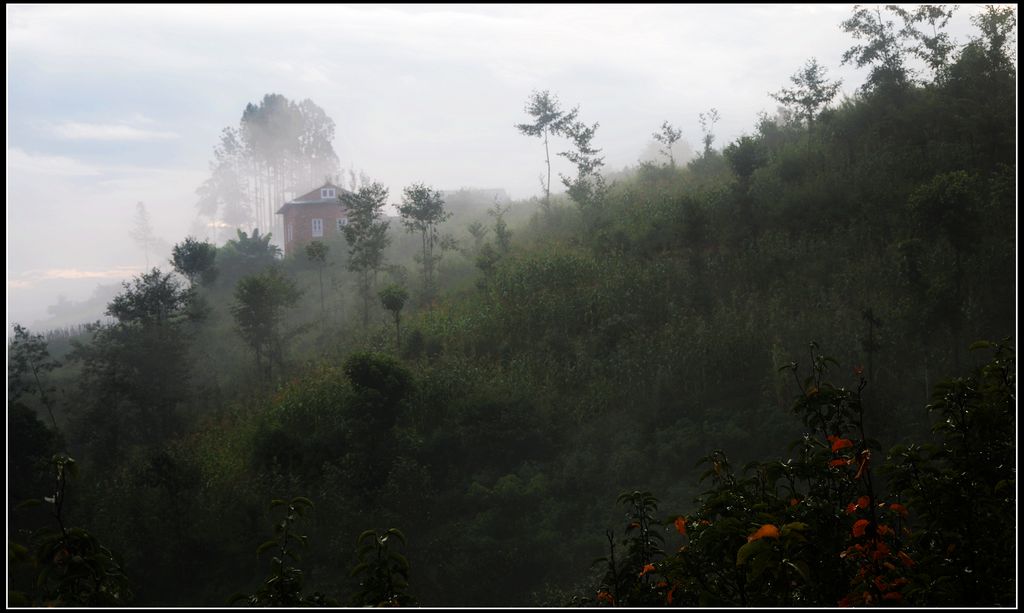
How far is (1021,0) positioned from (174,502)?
11.2 m

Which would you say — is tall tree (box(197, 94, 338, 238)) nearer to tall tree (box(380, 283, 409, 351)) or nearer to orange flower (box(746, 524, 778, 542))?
tall tree (box(380, 283, 409, 351))

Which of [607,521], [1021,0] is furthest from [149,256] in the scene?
[1021,0]

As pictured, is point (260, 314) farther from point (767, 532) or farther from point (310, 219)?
point (767, 532)

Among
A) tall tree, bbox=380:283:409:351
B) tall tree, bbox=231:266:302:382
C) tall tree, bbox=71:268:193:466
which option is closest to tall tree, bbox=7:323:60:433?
tall tree, bbox=71:268:193:466

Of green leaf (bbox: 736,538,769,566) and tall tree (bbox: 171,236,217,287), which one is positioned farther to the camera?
tall tree (bbox: 171,236,217,287)

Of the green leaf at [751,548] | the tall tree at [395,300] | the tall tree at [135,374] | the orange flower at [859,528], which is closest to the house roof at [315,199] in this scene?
the tall tree at [135,374]

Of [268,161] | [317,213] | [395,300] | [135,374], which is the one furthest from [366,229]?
[268,161]

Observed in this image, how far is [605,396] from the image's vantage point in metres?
12.3

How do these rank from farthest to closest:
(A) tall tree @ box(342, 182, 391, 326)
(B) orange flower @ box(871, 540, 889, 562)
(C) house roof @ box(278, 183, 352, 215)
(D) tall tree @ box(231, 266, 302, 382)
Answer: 1. (C) house roof @ box(278, 183, 352, 215)
2. (A) tall tree @ box(342, 182, 391, 326)
3. (D) tall tree @ box(231, 266, 302, 382)
4. (B) orange flower @ box(871, 540, 889, 562)

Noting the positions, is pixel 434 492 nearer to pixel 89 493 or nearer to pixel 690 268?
pixel 89 493

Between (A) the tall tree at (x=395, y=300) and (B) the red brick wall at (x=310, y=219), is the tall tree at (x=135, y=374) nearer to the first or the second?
(A) the tall tree at (x=395, y=300)

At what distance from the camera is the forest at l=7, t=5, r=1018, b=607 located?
9.59 feet

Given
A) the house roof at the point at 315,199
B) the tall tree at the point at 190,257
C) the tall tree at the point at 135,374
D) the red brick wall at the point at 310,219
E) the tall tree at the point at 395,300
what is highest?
the house roof at the point at 315,199

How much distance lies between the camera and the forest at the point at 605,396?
2922mm
